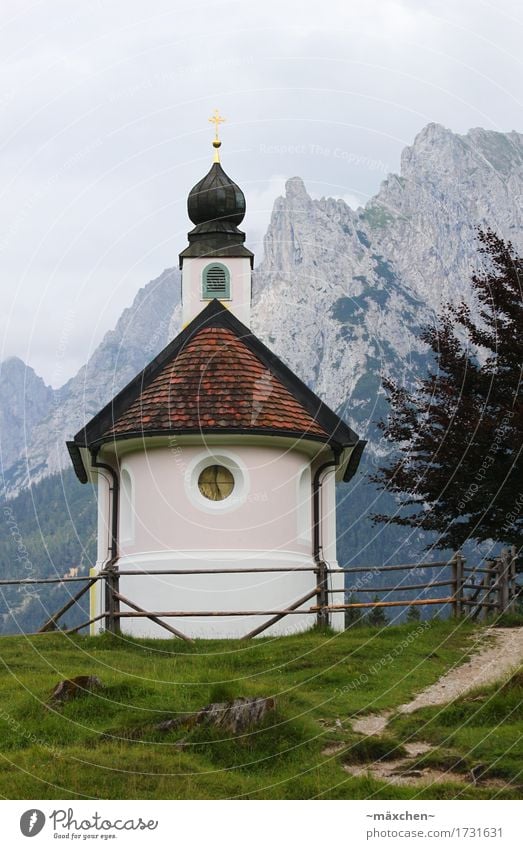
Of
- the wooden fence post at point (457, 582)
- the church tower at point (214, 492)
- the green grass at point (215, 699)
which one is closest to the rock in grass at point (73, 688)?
the green grass at point (215, 699)

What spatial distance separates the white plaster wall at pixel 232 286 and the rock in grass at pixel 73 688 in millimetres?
15447

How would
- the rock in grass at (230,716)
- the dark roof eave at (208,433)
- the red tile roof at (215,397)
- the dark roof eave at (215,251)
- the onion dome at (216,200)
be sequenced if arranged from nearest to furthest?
the rock in grass at (230,716) → the dark roof eave at (208,433) → the red tile roof at (215,397) → the dark roof eave at (215,251) → the onion dome at (216,200)

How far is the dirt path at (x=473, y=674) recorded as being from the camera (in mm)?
14943

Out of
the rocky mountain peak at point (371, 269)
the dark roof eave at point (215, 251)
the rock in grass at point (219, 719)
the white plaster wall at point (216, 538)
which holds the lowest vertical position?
the rock in grass at point (219, 719)

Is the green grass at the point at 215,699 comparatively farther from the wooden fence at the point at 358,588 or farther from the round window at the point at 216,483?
the round window at the point at 216,483

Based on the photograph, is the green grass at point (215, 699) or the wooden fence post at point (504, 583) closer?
the green grass at point (215, 699)

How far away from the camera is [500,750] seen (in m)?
13.2

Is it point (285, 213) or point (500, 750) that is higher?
point (285, 213)

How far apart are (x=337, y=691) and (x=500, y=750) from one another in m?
3.28

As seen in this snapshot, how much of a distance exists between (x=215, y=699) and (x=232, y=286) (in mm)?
17055

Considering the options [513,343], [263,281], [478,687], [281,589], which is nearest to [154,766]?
[478,687]

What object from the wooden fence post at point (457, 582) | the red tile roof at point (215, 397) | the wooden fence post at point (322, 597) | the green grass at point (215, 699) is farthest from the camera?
the red tile roof at point (215, 397)

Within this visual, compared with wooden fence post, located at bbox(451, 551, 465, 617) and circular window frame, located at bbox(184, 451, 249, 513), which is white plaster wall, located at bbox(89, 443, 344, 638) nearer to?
circular window frame, located at bbox(184, 451, 249, 513)

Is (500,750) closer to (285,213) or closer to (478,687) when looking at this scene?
(478,687)
